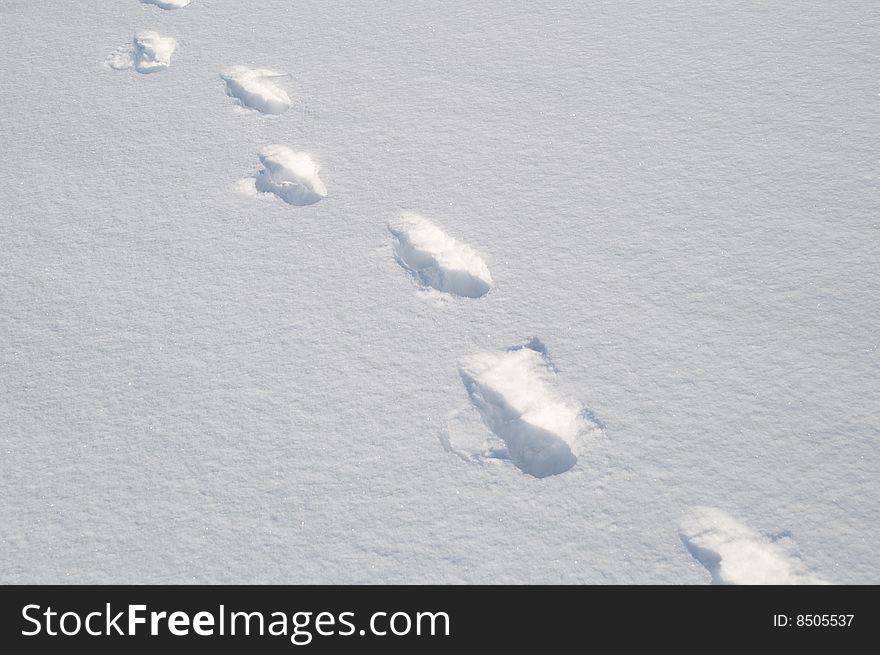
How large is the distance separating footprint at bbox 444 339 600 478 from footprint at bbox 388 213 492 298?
22 centimetres

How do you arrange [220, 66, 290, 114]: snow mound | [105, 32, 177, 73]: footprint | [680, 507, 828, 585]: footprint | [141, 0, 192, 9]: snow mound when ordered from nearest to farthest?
1. [680, 507, 828, 585]: footprint
2. [220, 66, 290, 114]: snow mound
3. [105, 32, 177, 73]: footprint
4. [141, 0, 192, 9]: snow mound

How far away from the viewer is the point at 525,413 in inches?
56.2

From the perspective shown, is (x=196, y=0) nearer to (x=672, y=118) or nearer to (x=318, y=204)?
(x=318, y=204)

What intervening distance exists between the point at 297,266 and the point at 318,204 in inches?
9.2

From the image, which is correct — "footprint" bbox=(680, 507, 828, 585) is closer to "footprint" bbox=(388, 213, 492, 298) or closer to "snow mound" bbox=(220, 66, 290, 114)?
"footprint" bbox=(388, 213, 492, 298)

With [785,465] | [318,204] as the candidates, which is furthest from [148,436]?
[785,465]

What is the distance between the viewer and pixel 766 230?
5.50ft

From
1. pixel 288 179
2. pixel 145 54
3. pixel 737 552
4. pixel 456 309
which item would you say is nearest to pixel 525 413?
pixel 456 309

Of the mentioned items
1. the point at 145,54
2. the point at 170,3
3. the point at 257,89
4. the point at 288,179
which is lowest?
the point at 288,179

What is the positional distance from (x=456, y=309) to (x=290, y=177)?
68cm

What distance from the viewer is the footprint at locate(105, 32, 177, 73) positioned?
229 centimetres

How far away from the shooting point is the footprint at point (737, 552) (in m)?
1.18

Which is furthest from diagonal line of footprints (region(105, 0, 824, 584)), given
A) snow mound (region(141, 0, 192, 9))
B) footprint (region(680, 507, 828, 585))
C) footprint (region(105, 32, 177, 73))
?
snow mound (region(141, 0, 192, 9))

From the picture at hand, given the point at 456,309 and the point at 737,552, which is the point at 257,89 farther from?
the point at 737,552
